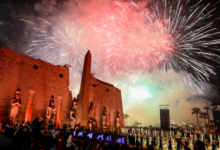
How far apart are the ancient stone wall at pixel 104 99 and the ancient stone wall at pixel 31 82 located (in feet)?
17.7

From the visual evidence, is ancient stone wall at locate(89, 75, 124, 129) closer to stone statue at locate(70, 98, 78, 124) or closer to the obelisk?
stone statue at locate(70, 98, 78, 124)

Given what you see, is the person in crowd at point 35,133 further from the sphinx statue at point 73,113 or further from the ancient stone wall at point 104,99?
the ancient stone wall at point 104,99

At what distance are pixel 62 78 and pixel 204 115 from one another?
46770 millimetres

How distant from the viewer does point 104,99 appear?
28328 mm

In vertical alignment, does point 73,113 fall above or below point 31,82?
Answer: below

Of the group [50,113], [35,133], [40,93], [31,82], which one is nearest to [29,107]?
[40,93]

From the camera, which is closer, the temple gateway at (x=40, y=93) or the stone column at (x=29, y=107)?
the temple gateway at (x=40, y=93)

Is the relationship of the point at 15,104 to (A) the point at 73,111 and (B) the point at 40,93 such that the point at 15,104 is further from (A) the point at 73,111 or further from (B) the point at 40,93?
(A) the point at 73,111

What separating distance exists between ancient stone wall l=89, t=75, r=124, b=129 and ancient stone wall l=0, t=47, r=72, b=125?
538 cm

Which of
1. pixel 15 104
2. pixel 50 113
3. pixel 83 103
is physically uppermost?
pixel 83 103

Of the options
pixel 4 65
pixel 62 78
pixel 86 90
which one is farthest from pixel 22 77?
pixel 86 90

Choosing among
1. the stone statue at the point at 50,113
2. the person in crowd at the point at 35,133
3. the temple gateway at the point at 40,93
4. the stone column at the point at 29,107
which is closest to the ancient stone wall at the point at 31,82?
the temple gateway at the point at 40,93

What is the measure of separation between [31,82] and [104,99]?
1451 centimetres

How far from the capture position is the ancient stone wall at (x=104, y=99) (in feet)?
84.5
